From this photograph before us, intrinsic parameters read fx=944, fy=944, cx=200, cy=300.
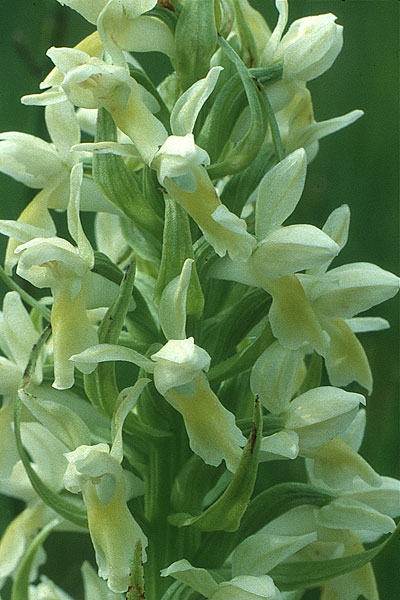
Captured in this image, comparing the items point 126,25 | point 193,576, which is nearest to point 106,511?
point 193,576

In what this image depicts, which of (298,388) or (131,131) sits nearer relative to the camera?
(131,131)

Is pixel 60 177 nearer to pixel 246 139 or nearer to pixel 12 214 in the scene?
pixel 246 139

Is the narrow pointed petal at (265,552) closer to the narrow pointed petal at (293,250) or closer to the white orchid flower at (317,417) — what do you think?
the white orchid flower at (317,417)

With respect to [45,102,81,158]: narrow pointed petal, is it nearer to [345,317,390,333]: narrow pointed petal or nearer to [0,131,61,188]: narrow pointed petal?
[0,131,61,188]: narrow pointed petal

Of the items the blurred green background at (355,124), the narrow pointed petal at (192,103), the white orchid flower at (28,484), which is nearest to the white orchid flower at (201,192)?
the narrow pointed petal at (192,103)

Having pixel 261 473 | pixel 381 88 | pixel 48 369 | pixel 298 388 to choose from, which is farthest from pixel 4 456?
→ pixel 381 88

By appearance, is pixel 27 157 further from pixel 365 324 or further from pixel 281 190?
pixel 365 324

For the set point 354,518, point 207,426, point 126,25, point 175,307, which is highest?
point 126,25

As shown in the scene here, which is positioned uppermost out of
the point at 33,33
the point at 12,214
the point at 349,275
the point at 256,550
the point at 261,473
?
the point at 33,33
